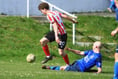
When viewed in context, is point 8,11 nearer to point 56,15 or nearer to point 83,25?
point 83,25

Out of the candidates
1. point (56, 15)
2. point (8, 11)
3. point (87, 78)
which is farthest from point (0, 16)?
point (87, 78)

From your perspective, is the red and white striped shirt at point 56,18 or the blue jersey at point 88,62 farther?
the red and white striped shirt at point 56,18

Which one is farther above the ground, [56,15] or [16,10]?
[56,15]

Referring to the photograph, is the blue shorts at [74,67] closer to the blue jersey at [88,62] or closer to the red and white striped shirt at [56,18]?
the blue jersey at [88,62]

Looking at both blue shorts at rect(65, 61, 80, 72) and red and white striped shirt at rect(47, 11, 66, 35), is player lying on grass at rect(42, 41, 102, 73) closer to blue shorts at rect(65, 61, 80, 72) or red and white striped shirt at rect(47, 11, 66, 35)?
blue shorts at rect(65, 61, 80, 72)

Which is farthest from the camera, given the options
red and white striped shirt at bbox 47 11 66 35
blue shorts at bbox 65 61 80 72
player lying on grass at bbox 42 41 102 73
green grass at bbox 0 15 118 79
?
green grass at bbox 0 15 118 79

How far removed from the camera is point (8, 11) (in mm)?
25344

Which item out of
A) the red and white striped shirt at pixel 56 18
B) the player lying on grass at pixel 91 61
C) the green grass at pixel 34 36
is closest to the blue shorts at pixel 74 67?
the player lying on grass at pixel 91 61

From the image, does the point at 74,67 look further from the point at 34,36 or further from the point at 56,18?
the point at 34,36

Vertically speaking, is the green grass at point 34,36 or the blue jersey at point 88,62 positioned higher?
the blue jersey at point 88,62

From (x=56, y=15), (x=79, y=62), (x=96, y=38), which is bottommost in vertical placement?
Result: (x=96, y=38)

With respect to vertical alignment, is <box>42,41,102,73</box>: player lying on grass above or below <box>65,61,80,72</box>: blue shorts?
above

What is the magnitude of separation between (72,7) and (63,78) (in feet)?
49.9

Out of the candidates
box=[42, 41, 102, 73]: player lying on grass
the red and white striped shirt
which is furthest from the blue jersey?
the red and white striped shirt
